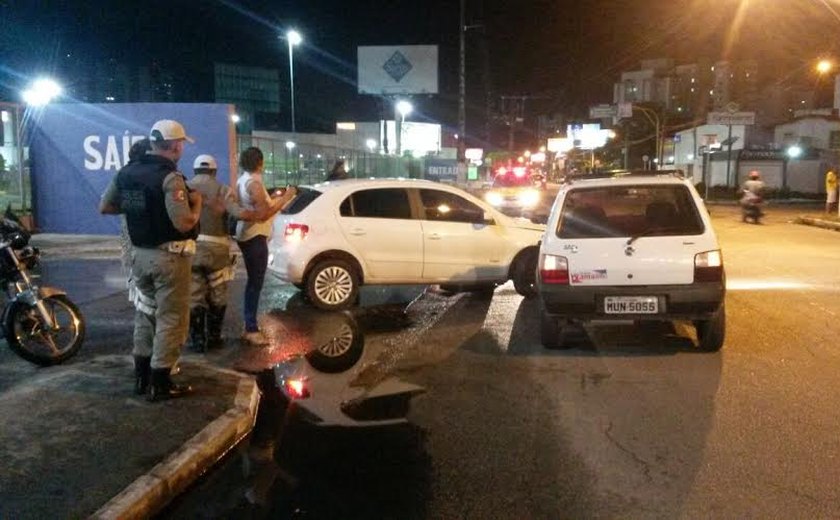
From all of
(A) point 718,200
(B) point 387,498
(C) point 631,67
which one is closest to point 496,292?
(B) point 387,498

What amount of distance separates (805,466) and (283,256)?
658cm

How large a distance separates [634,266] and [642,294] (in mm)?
263

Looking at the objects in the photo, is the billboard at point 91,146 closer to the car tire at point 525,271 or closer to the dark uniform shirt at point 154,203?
the car tire at point 525,271

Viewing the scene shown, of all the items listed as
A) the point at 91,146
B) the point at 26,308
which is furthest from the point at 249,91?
the point at 26,308

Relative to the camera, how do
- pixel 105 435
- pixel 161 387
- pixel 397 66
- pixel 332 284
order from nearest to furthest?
pixel 105 435 → pixel 161 387 → pixel 332 284 → pixel 397 66

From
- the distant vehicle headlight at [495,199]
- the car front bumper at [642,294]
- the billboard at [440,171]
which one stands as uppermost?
the billboard at [440,171]

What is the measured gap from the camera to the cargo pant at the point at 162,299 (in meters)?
5.55

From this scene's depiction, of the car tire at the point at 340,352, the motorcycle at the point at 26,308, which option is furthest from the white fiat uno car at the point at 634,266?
the motorcycle at the point at 26,308

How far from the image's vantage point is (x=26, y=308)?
22.2 feet

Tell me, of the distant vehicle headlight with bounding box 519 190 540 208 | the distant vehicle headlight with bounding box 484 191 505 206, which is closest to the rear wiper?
the distant vehicle headlight with bounding box 519 190 540 208

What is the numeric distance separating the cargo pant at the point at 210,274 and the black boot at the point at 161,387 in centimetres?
167

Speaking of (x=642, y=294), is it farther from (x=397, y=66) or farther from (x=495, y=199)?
(x=397, y=66)

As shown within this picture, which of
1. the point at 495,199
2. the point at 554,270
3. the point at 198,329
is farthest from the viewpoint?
the point at 495,199

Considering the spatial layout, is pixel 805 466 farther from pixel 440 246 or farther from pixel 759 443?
pixel 440 246
